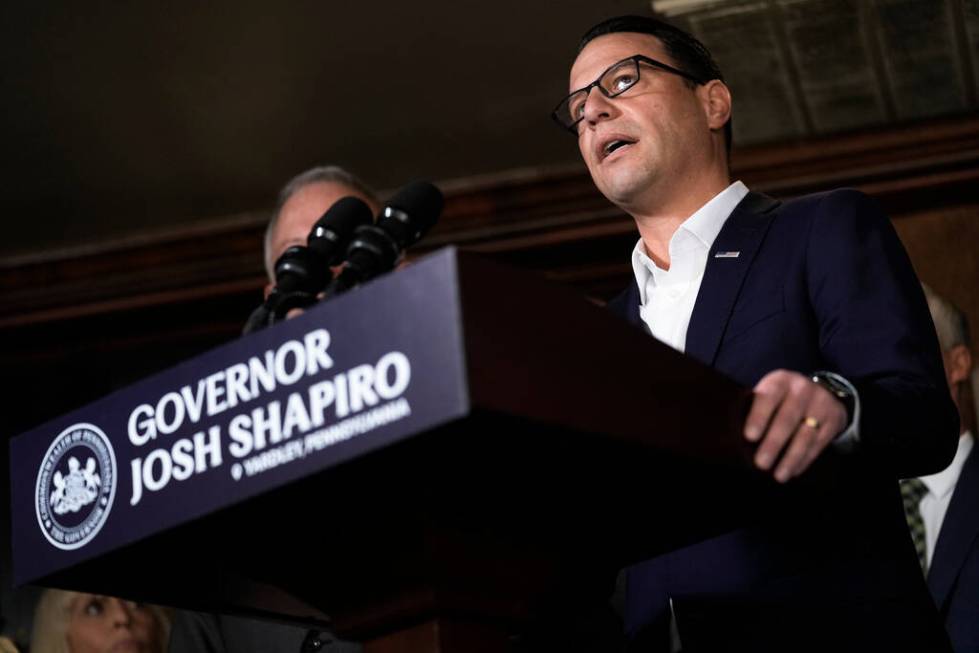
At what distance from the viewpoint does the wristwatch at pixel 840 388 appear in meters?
1.34

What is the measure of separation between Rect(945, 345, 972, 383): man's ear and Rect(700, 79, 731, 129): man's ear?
165cm

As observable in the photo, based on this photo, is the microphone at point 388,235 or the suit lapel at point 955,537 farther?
the suit lapel at point 955,537

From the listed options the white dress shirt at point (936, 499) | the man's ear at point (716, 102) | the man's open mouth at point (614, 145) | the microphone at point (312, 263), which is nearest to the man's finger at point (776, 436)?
the microphone at point (312, 263)

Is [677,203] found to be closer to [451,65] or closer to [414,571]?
[414,571]

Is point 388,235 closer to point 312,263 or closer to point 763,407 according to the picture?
point 312,263

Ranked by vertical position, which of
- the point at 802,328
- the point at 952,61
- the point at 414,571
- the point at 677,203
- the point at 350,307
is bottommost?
the point at 414,571

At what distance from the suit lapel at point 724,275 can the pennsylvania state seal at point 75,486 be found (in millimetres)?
668

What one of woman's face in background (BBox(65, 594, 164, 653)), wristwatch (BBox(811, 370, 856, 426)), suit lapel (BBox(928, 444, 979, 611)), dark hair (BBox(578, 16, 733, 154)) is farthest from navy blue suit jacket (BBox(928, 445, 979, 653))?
woman's face in background (BBox(65, 594, 164, 653))

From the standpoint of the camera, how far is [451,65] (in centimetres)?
348

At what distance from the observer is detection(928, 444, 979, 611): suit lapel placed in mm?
2818

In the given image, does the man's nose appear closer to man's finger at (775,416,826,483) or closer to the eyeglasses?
the eyeglasses

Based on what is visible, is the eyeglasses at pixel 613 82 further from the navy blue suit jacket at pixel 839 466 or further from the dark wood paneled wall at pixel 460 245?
the dark wood paneled wall at pixel 460 245

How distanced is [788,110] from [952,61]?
0.41 metres

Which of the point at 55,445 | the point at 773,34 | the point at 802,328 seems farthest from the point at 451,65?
the point at 55,445
